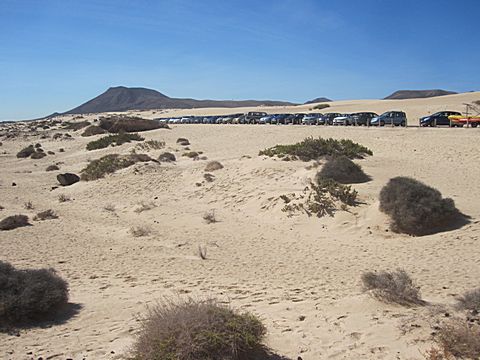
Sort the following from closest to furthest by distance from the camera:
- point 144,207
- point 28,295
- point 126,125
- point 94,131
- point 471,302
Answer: point 471,302 → point 28,295 → point 144,207 → point 126,125 → point 94,131

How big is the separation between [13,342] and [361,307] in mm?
5356

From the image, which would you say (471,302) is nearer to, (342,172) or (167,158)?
(342,172)

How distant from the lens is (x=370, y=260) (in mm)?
11453

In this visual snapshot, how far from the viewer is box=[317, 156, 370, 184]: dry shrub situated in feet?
59.9

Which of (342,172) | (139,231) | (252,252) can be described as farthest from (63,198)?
(342,172)

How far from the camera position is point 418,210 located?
42.4ft

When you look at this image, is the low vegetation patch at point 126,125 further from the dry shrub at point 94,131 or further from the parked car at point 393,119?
the parked car at point 393,119

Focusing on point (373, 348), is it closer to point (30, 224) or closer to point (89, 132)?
point (30, 224)

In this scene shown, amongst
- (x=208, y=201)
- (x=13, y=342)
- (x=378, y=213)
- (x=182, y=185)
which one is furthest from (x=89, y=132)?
(x=13, y=342)

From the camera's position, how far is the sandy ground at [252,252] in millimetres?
6641

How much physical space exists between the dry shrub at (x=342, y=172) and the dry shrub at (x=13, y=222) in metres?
11.5

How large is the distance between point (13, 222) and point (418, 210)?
14.0m

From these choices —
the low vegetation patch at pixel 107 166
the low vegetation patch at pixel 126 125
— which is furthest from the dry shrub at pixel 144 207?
the low vegetation patch at pixel 126 125

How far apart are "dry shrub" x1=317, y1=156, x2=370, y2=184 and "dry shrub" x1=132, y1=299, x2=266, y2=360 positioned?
1295 centimetres
